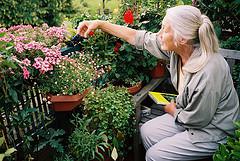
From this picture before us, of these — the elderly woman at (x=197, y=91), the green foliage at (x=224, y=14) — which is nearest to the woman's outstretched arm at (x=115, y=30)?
the elderly woman at (x=197, y=91)

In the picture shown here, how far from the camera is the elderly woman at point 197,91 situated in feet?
6.35

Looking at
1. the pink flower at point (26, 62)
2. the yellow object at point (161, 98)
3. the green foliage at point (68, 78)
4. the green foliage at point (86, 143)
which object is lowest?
the green foliage at point (86, 143)

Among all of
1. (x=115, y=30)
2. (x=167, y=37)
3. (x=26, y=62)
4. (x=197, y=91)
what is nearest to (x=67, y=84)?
(x=26, y=62)

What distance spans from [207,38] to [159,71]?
111cm

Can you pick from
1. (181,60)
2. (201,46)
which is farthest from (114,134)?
(201,46)

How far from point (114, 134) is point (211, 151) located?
75cm

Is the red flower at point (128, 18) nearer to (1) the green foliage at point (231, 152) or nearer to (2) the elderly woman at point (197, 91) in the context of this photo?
(2) the elderly woman at point (197, 91)

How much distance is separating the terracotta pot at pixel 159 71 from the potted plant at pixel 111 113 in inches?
25.4

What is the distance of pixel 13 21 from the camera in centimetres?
625

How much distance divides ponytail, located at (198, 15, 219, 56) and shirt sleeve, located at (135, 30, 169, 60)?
463 mm

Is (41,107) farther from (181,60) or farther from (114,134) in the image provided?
(181,60)

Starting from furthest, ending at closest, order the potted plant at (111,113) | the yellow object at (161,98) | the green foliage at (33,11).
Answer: the green foliage at (33,11)
the yellow object at (161,98)
the potted plant at (111,113)

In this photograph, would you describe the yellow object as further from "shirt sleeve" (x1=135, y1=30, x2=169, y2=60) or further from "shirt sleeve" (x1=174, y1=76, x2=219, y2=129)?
"shirt sleeve" (x1=174, y1=76, x2=219, y2=129)

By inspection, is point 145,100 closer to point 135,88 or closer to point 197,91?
point 135,88
